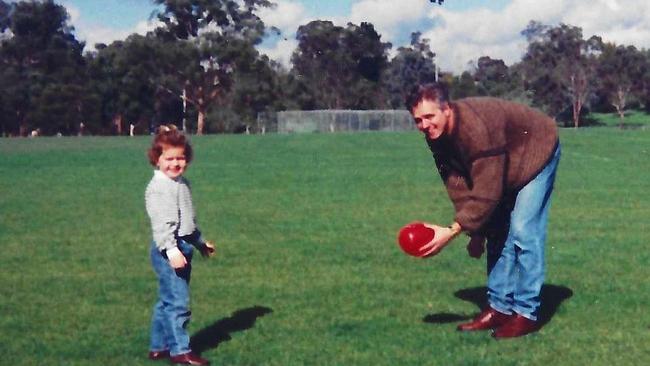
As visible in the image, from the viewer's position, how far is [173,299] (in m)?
5.87

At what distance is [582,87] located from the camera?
298 ft

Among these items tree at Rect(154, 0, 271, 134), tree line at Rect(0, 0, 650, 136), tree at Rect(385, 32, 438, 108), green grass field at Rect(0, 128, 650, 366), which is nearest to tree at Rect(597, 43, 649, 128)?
tree line at Rect(0, 0, 650, 136)

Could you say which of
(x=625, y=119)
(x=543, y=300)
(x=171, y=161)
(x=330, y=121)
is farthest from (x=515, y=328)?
(x=625, y=119)

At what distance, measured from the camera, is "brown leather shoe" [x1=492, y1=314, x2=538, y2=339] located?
21.7 feet

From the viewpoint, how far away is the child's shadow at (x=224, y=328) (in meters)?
6.52

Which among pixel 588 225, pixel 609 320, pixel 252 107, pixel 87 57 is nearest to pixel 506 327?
pixel 609 320

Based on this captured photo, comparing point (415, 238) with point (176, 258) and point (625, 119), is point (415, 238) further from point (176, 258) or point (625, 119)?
point (625, 119)

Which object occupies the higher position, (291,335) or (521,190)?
(521,190)

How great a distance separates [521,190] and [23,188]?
50.9 ft

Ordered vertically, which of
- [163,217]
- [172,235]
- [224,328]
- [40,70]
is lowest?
[224,328]

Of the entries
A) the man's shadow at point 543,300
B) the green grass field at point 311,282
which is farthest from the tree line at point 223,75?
the man's shadow at point 543,300

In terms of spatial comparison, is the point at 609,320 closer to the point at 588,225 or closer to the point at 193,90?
the point at 588,225

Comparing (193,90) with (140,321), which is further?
(193,90)

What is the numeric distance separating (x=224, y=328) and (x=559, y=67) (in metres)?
89.4
